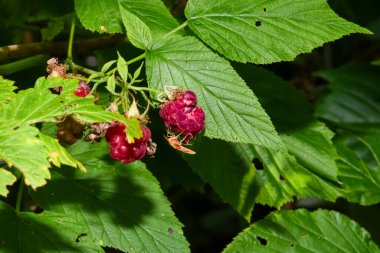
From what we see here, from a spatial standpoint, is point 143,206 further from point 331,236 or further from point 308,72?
point 308,72

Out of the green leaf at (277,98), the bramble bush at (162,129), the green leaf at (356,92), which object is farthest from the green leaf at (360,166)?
the green leaf at (356,92)

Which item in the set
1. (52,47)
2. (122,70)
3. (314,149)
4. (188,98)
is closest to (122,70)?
(122,70)

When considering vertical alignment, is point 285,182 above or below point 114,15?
below

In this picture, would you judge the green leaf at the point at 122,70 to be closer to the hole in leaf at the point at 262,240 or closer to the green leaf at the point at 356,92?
the hole in leaf at the point at 262,240

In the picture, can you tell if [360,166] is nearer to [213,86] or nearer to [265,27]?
[265,27]

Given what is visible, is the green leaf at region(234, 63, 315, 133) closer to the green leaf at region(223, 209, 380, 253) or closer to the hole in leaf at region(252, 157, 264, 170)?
the hole in leaf at region(252, 157, 264, 170)

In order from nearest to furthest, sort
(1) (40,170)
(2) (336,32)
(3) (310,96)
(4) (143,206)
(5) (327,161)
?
(1) (40,170), (2) (336,32), (4) (143,206), (5) (327,161), (3) (310,96)

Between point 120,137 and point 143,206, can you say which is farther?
point 143,206

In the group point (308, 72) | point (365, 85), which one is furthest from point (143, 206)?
point (308, 72)
